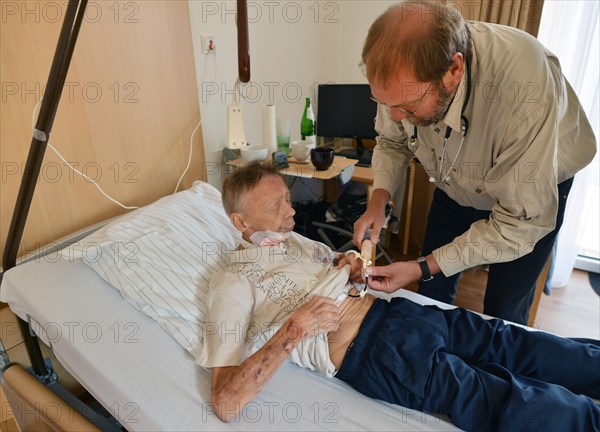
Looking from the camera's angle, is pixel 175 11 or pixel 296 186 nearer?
pixel 175 11

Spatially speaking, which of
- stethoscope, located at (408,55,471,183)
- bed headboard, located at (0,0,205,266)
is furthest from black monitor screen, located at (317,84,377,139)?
stethoscope, located at (408,55,471,183)

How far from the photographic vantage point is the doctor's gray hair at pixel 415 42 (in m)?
1.00

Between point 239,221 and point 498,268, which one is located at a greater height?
point 239,221

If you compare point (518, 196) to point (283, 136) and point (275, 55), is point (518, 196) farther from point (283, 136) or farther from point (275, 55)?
point (275, 55)

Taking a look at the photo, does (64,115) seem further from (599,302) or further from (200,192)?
(599,302)

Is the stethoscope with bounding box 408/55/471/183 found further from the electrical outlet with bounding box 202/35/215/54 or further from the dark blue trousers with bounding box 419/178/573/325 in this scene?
the electrical outlet with bounding box 202/35/215/54

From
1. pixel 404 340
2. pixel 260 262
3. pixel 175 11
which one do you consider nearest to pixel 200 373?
pixel 260 262

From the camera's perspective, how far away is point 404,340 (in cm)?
115

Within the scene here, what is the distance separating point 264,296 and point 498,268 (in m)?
0.89

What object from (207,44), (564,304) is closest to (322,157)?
(207,44)

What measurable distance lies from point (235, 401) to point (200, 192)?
1.05 m

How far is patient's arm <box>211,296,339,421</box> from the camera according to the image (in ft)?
3.30

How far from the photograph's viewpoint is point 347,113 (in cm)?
289

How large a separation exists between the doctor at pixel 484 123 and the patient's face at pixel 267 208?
1.23ft
